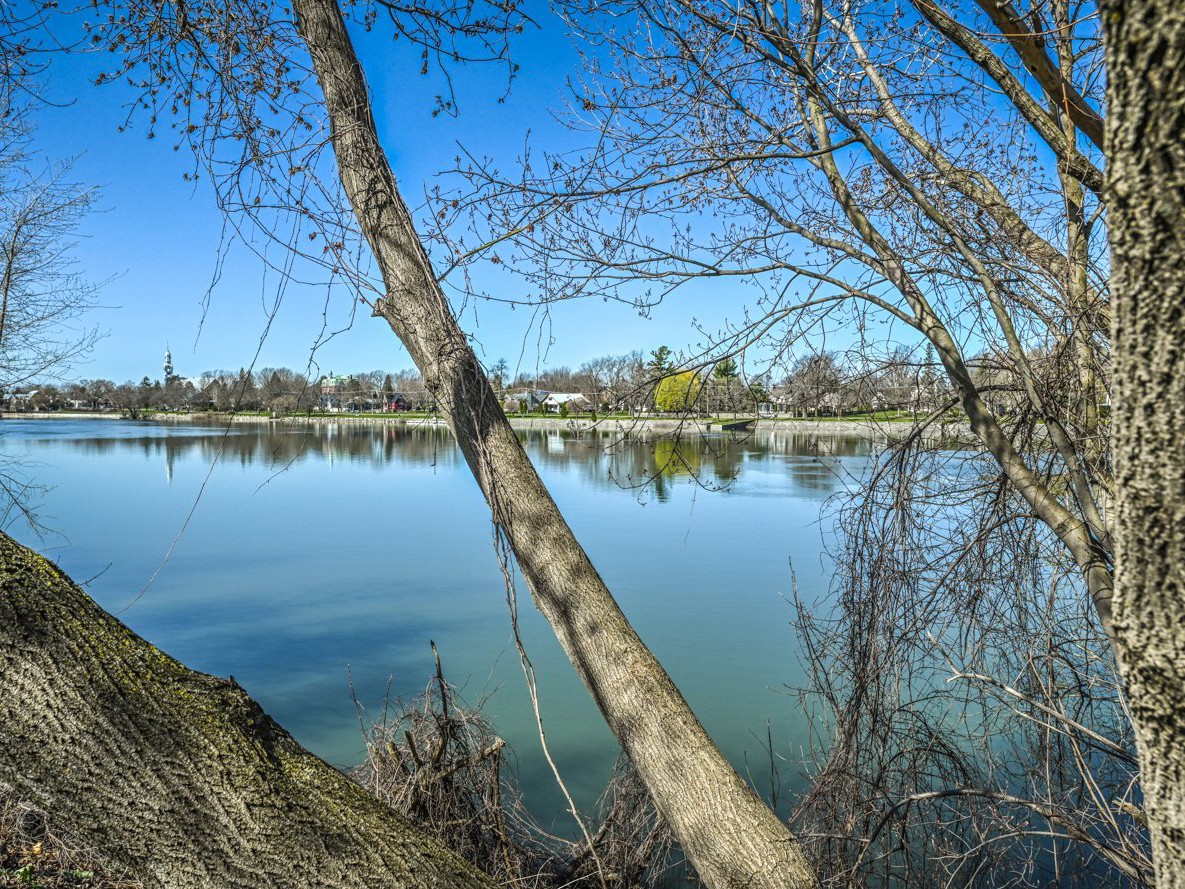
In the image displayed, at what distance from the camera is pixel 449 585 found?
11570 millimetres

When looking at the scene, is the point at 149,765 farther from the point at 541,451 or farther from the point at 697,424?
the point at 541,451

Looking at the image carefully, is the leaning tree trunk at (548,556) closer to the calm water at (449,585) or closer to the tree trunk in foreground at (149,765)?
the calm water at (449,585)

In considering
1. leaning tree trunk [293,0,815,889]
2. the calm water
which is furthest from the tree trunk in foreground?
leaning tree trunk [293,0,815,889]

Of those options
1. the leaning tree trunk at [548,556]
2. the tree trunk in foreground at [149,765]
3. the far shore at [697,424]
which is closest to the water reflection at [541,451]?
the far shore at [697,424]

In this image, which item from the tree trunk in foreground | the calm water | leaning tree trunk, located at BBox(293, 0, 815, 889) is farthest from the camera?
the calm water

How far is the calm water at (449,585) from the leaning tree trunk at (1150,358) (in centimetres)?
148

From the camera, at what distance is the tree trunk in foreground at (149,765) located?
1.46 metres

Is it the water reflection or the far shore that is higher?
the far shore

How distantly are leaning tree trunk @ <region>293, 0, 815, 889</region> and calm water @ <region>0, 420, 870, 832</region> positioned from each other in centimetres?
36

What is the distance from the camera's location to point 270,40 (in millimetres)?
3084

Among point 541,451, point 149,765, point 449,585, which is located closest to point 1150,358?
point 149,765

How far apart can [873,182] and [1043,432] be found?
4.92 feet

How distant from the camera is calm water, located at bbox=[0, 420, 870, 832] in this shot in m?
6.55

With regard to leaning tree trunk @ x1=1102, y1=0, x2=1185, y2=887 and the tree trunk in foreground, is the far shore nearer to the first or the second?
the tree trunk in foreground
